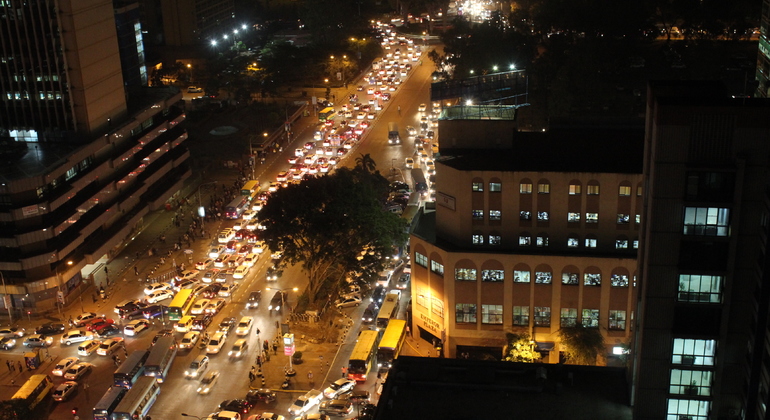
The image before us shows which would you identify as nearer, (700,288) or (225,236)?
(700,288)

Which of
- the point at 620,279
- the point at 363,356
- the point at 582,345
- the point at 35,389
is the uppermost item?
the point at 620,279

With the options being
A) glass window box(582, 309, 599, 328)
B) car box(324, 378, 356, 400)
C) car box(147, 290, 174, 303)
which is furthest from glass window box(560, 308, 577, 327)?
car box(147, 290, 174, 303)

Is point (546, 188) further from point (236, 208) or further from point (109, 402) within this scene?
point (236, 208)

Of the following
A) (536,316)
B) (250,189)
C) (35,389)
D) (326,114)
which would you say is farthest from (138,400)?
(326,114)

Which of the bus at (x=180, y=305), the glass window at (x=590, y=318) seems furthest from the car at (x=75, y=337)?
the glass window at (x=590, y=318)

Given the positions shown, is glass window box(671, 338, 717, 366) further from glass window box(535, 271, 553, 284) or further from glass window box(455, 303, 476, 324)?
glass window box(455, 303, 476, 324)
